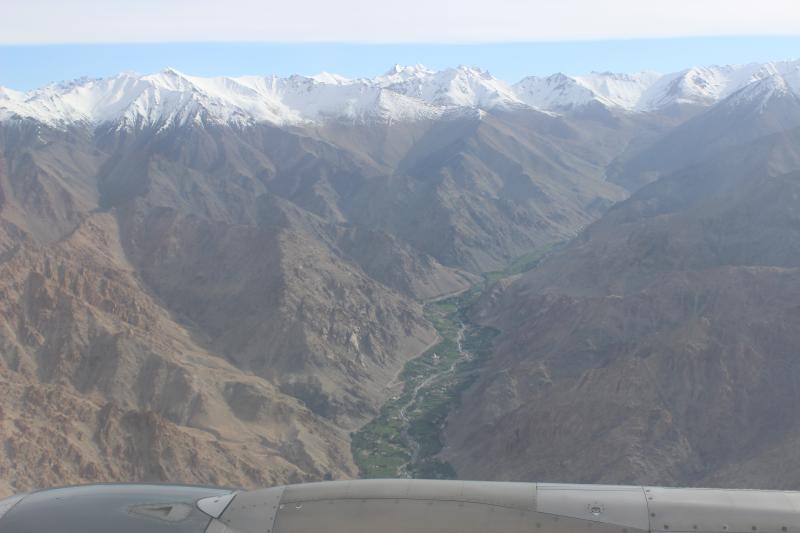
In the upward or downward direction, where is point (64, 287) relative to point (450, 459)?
upward

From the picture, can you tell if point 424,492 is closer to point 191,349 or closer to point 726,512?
point 726,512

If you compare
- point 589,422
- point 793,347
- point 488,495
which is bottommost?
point 589,422

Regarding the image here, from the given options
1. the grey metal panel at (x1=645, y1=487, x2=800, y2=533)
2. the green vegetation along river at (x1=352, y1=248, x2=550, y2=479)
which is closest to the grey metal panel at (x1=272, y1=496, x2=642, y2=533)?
the grey metal panel at (x1=645, y1=487, x2=800, y2=533)

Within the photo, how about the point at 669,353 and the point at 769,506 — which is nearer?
the point at 769,506

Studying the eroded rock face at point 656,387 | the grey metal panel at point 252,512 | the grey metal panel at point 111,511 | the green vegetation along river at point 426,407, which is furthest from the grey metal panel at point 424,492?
the green vegetation along river at point 426,407

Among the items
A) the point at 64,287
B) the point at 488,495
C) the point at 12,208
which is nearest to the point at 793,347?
the point at 488,495

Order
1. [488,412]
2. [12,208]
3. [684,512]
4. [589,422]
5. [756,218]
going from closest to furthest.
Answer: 1. [684,512]
2. [589,422]
3. [488,412]
4. [756,218]
5. [12,208]

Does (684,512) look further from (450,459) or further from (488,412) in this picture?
(488,412)

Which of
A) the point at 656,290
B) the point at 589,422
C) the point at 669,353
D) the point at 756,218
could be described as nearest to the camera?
the point at 589,422
